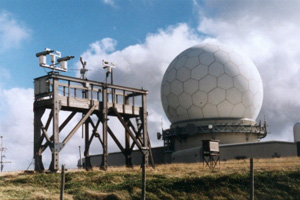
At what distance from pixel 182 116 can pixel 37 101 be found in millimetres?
Answer: 19844

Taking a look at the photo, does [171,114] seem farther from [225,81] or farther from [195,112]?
[225,81]

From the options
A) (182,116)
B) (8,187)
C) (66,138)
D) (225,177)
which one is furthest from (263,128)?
(8,187)

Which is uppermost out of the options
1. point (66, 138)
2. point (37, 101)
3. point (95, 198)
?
point (37, 101)

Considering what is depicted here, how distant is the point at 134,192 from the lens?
2322 centimetres

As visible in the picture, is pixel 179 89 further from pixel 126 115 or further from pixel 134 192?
pixel 134 192

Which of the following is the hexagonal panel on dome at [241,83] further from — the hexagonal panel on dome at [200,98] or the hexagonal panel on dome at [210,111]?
the hexagonal panel on dome at [200,98]

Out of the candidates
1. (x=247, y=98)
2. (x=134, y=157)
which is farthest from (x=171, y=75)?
(x=134, y=157)

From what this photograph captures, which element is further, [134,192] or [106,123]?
[106,123]

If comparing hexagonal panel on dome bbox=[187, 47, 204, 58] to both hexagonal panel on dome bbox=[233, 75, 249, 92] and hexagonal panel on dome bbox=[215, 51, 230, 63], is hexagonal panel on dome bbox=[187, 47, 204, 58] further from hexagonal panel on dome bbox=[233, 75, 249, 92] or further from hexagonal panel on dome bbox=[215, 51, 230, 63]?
hexagonal panel on dome bbox=[233, 75, 249, 92]

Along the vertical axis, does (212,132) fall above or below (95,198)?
above

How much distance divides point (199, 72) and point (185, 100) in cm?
336

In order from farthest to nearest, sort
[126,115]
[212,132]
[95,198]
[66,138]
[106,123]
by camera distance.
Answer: [212,132] < [126,115] < [106,123] < [66,138] < [95,198]

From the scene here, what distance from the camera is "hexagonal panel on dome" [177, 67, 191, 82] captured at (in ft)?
161

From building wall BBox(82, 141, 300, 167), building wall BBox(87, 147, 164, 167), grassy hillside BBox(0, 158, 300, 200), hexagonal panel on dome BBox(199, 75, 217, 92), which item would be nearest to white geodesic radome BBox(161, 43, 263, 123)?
hexagonal panel on dome BBox(199, 75, 217, 92)
